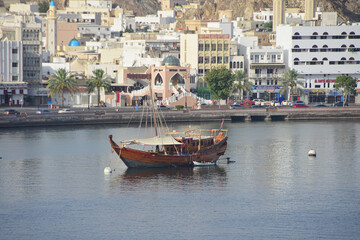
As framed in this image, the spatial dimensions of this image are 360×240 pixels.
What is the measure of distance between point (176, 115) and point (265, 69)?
119 ft

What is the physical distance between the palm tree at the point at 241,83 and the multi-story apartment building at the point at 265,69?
13.0 feet

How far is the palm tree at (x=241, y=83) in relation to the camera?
538 ft

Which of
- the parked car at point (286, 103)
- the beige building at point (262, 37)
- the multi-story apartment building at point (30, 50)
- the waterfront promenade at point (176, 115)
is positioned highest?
the beige building at point (262, 37)

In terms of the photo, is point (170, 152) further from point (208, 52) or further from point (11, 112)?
point (208, 52)

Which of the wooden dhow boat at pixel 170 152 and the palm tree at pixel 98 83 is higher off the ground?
the palm tree at pixel 98 83

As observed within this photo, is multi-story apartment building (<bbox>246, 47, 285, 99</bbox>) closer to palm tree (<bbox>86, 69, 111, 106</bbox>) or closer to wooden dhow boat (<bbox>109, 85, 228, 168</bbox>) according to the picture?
palm tree (<bbox>86, 69, 111, 106</bbox>)

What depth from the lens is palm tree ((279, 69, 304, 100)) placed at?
166 meters

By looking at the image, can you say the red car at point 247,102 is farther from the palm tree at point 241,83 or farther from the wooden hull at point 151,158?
the wooden hull at point 151,158

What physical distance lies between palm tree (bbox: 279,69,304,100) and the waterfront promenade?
1428 centimetres

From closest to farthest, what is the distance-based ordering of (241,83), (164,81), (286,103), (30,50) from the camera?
(30,50) < (164,81) < (286,103) < (241,83)

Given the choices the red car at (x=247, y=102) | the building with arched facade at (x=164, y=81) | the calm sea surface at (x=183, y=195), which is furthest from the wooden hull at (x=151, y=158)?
the red car at (x=247, y=102)

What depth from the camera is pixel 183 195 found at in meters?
78.1

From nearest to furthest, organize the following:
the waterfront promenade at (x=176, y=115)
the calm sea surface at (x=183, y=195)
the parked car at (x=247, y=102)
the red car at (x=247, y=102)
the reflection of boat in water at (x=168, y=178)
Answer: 1. the calm sea surface at (x=183, y=195)
2. the reflection of boat in water at (x=168, y=178)
3. the waterfront promenade at (x=176, y=115)
4. the parked car at (x=247, y=102)
5. the red car at (x=247, y=102)

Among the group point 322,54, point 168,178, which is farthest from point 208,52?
point 168,178
